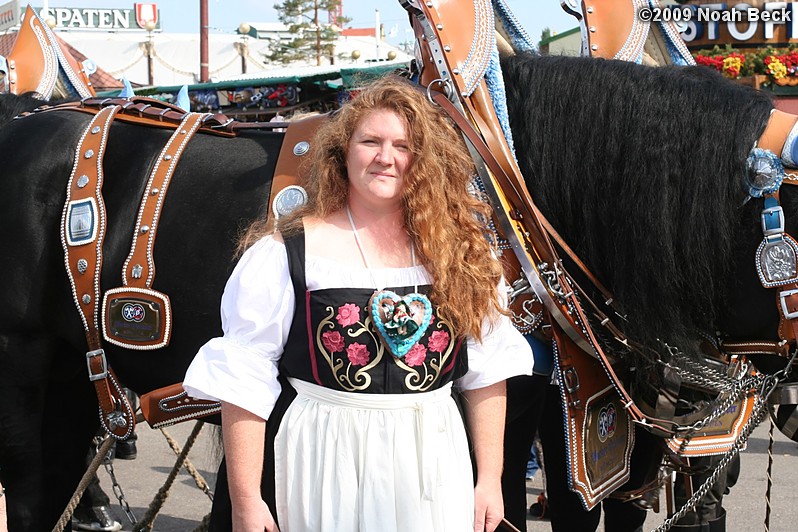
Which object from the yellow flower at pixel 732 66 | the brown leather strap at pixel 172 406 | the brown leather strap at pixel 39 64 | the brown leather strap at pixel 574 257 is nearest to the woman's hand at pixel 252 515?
the brown leather strap at pixel 172 406

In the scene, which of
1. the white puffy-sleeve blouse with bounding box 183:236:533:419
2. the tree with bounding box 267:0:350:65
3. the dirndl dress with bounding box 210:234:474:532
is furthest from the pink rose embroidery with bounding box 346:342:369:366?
the tree with bounding box 267:0:350:65

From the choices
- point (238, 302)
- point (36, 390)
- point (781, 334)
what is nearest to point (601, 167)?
point (781, 334)

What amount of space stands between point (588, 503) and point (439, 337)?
81cm

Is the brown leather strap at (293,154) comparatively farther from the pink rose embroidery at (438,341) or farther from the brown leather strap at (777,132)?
the brown leather strap at (777,132)

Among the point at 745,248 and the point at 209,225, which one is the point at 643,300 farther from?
the point at 209,225

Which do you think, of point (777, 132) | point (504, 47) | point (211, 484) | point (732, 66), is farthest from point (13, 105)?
point (732, 66)

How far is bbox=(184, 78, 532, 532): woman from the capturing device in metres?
1.71

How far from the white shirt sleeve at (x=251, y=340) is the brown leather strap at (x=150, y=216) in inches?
33.4

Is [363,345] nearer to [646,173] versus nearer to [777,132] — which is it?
[646,173]

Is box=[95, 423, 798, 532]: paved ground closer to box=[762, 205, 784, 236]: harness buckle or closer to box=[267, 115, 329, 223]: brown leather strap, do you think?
box=[267, 115, 329, 223]: brown leather strap

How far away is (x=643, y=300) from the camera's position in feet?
7.17

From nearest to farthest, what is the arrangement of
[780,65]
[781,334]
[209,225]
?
[781,334]
[209,225]
[780,65]

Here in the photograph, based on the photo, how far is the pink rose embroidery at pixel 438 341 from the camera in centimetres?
178

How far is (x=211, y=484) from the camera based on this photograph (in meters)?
4.90
